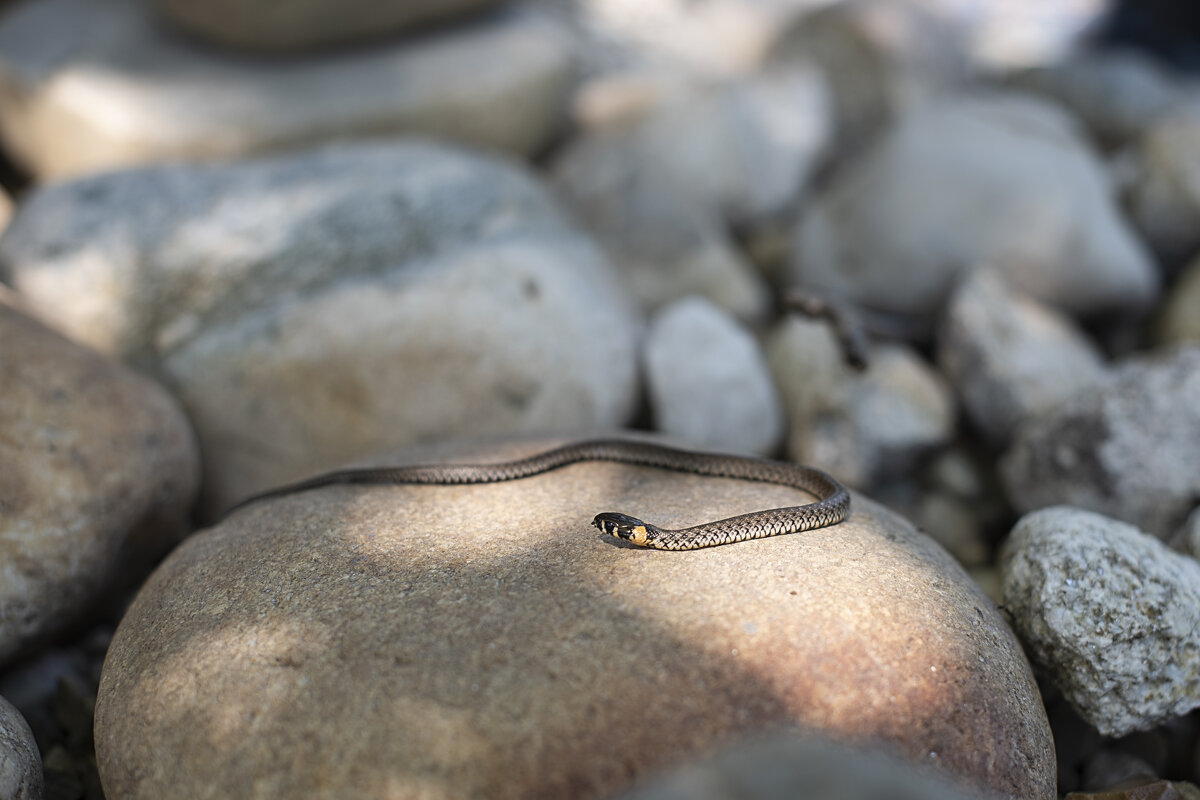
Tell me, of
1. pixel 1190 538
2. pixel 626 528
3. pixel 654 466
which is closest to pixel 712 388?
pixel 654 466

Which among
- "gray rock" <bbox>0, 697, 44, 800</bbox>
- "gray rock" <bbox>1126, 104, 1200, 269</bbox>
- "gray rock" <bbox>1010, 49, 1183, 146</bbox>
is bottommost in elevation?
"gray rock" <bbox>0, 697, 44, 800</bbox>

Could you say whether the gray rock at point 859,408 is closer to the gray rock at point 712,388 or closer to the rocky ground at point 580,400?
the rocky ground at point 580,400

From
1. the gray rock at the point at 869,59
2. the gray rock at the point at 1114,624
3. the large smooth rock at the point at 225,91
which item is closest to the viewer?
the gray rock at the point at 1114,624

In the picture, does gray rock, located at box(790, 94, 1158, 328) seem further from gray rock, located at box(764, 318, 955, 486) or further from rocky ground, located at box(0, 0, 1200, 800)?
gray rock, located at box(764, 318, 955, 486)

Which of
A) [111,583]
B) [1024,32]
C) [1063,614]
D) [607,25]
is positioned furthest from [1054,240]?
[1024,32]

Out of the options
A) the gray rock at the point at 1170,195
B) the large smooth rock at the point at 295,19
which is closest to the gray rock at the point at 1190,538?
the gray rock at the point at 1170,195

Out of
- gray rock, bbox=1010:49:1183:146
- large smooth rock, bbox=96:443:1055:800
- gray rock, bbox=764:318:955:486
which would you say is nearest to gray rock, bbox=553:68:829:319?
gray rock, bbox=764:318:955:486

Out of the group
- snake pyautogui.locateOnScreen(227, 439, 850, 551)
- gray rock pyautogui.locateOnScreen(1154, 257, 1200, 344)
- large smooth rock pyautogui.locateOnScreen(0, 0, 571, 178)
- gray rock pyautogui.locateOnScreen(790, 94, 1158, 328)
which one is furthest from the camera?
large smooth rock pyautogui.locateOnScreen(0, 0, 571, 178)
